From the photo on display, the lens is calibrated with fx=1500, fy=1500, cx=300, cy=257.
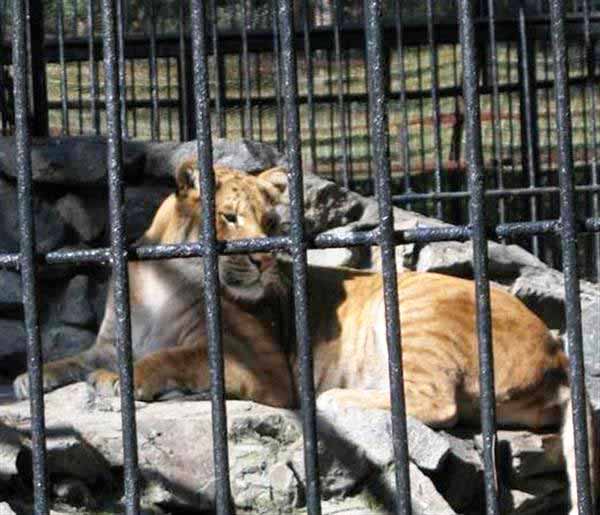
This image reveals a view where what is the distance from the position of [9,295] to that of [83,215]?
520 mm

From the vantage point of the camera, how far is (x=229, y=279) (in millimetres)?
6152

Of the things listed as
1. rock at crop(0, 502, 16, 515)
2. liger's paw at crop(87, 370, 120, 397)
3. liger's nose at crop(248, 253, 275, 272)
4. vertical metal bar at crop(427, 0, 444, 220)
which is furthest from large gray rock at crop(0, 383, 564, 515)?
vertical metal bar at crop(427, 0, 444, 220)

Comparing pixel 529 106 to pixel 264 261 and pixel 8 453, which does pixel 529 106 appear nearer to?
pixel 264 261

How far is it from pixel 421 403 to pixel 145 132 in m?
5.57

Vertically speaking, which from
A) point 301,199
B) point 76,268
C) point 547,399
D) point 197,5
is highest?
point 197,5

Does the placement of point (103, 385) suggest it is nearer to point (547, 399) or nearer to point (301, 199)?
point (547, 399)

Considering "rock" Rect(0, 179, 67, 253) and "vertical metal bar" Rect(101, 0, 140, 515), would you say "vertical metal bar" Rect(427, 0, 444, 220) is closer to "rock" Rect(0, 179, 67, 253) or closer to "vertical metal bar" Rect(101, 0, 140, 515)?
"rock" Rect(0, 179, 67, 253)

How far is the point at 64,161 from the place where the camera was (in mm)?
6867

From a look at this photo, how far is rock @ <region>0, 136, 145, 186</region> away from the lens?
6.84 m

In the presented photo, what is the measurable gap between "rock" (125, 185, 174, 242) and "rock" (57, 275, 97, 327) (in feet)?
1.10

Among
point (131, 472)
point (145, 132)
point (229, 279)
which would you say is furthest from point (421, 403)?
point (145, 132)

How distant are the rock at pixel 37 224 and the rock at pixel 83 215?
43mm

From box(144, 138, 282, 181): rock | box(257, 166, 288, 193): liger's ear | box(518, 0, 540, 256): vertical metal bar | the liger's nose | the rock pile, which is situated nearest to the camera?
the rock pile

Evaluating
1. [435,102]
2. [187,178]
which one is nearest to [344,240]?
[187,178]
